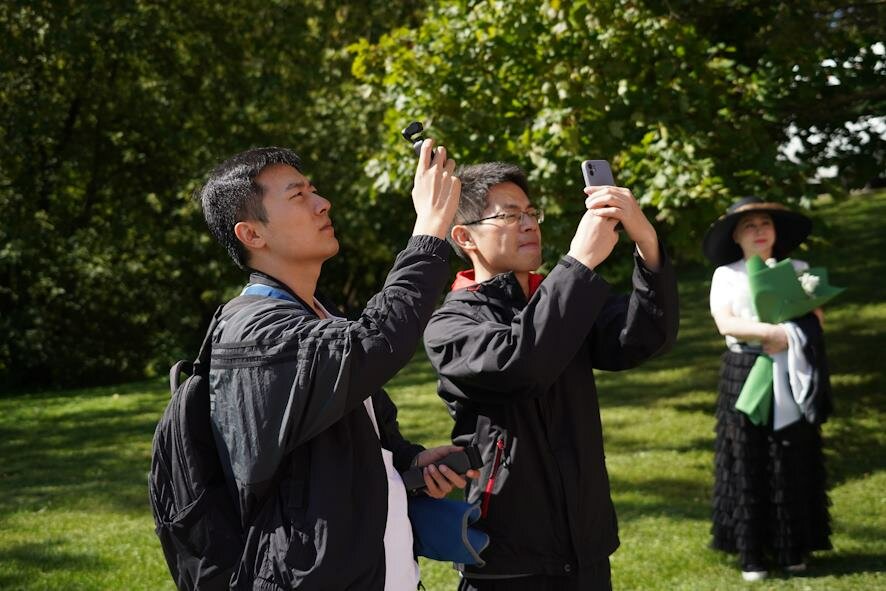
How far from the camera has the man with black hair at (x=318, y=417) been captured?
2.23 metres

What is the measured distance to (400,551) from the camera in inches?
99.7

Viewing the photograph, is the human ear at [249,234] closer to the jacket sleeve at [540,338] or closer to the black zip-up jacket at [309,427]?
the black zip-up jacket at [309,427]

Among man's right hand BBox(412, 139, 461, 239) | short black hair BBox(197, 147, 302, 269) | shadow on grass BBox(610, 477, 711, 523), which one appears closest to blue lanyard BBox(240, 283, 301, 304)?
short black hair BBox(197, 147, 302, 269)

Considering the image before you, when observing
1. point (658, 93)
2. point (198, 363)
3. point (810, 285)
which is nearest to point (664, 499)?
point (810, 285)

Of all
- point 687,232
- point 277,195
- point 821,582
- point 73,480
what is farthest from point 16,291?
point 277,195

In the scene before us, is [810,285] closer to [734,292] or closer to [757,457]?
[734,292]

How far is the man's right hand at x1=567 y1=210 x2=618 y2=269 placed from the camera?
272 centimetres

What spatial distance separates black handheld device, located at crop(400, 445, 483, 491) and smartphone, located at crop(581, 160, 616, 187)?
2.49 feet

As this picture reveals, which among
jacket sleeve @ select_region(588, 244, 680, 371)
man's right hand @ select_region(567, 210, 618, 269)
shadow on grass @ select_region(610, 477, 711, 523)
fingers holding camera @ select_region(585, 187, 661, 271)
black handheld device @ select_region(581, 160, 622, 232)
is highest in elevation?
black handheld device @ select_region(581, 160, 622, 232)

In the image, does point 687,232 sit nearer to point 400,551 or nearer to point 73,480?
point 73,480

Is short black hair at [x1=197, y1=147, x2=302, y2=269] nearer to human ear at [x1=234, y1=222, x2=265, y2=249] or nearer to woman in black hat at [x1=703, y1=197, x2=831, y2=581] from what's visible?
human ear at [x1=234, y1=222, x2=265, y2=249]

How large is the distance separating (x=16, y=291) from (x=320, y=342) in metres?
14.9

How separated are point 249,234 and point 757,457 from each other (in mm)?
4079

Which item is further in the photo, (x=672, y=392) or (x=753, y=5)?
(x=672, y=392)
